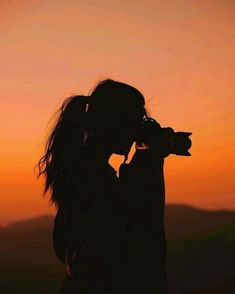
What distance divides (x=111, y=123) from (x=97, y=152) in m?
0.11

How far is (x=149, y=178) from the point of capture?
1.54 metres

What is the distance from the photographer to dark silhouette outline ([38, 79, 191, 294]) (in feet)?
4.83

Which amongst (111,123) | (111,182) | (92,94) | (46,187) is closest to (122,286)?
(111,182)

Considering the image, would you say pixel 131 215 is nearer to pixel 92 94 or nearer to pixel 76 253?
pixel 76 253

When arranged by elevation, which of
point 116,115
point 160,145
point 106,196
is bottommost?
point 106,196

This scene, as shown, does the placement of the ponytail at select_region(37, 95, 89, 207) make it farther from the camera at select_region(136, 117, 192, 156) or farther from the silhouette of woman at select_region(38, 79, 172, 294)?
the camera at select_region(136, 117, 192, 156)

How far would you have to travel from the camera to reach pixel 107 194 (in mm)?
1512

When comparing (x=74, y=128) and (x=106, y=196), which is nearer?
(x=106, y=196)

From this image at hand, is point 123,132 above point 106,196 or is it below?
above

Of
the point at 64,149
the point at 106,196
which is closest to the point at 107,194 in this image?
the point at 106,196

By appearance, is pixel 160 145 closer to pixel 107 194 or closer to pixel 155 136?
pixel 155 136

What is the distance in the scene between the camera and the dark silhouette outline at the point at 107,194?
1.47m

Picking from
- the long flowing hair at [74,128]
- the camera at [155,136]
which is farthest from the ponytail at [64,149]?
the camera at [155,136]

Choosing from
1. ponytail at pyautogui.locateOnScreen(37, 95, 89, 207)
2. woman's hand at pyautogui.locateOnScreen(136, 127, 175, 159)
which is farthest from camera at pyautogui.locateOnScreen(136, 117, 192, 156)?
ponytail at pyautogui.locateOnScreen(37, 95, 89, 207)
